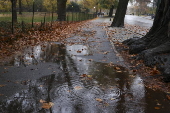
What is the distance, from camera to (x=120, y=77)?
5574 millimetres

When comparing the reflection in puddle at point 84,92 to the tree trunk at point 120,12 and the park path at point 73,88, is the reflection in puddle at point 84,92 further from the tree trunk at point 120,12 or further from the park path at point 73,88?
the tree trunk at point 120,12

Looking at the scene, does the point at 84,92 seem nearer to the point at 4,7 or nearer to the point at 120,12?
the point at 4,7

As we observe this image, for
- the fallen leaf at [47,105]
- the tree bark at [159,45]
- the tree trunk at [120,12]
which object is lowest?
the fallen leaf at [47,105]

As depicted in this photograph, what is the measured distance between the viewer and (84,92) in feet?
14.5

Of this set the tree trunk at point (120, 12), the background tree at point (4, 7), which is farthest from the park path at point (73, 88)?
the tree trunk at point (120, 12)

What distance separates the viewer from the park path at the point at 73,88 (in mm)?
3736

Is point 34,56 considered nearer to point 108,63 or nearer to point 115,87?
point 108,63

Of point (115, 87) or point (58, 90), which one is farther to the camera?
point (115, 87)

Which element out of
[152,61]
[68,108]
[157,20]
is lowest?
[68,108]

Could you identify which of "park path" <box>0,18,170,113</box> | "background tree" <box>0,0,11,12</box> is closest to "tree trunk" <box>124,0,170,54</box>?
"park path" <box>0,18,170,113</box>

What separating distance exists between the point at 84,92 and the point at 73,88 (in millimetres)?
331

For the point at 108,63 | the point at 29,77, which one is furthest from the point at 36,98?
the point at 108,63

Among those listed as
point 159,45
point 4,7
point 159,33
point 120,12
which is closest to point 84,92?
point 159,45

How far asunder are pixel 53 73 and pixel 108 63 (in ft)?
7.00
